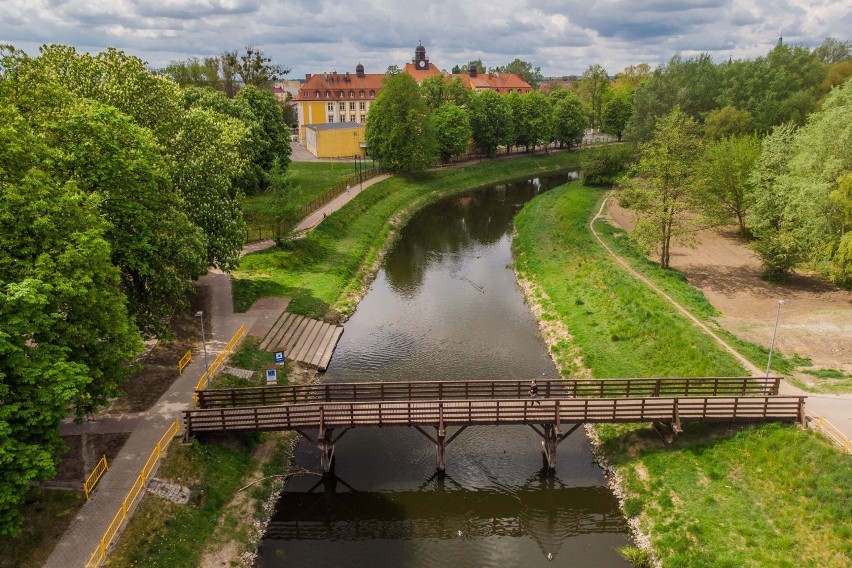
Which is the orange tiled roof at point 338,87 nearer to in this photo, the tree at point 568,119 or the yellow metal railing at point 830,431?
the tree at point 568,119

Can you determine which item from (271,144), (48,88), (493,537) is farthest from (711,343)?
(271,144)

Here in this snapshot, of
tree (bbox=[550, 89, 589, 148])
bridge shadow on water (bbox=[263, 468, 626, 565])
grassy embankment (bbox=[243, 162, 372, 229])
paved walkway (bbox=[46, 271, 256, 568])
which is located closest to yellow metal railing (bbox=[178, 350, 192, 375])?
paved walkway (bbox=[46, 271, 256, 568])

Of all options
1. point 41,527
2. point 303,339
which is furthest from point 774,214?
point 41,527

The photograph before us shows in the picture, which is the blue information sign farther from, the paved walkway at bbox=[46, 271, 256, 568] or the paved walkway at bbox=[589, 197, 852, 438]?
the paved walkway at bbox=[589, 197, 852, 438]

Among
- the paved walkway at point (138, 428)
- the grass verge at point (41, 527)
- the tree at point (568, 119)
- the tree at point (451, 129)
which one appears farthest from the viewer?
the tree at point (568, 119)

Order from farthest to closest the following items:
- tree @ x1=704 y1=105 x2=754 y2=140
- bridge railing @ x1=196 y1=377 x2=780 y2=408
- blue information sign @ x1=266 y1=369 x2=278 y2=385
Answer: tree @ x1=704 y1=105 x2=754 y2=140
blue information sign @ x1=266 y1=369 x2=278 y2=385
bridge railing @ x1=196 y1=377 x2=780 y2=408

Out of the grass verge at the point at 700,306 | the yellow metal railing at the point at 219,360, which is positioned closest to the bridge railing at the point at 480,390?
the yellow metal railing at the point at 219,360
